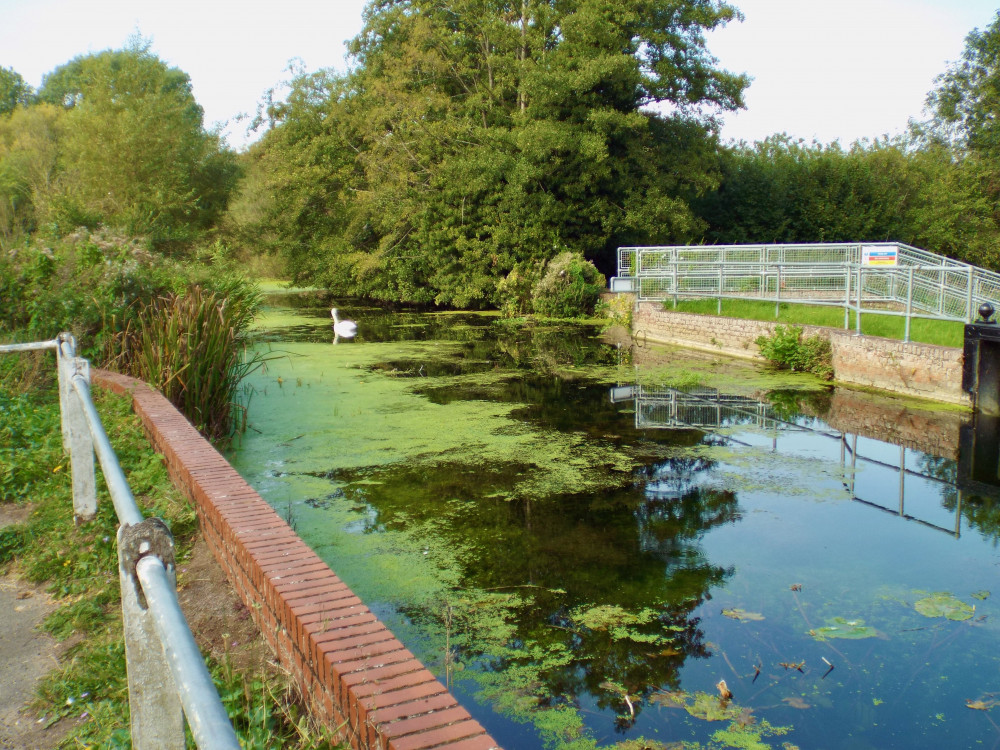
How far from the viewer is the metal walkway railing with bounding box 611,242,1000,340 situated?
34.6 ft

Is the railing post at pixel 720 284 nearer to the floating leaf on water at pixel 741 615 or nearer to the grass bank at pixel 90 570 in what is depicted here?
the grass bank at pixel 90 570

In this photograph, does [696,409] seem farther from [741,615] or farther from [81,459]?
[81,459]

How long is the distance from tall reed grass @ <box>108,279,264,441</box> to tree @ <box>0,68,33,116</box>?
57330mm

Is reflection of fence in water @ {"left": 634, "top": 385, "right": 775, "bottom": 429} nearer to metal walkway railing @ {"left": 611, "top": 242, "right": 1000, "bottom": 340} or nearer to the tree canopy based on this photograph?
metal walkway railing @ {"left": 611, "top": 242, "right": 1000, "bottom": 340}

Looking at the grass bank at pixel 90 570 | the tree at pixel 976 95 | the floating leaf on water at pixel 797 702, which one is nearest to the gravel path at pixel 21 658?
the grass bank at pixel 90 570

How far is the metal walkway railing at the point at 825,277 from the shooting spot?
10.5 metres

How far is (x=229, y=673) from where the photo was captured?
2.87 m

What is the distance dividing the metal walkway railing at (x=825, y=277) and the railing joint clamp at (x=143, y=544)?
1030 centimetres

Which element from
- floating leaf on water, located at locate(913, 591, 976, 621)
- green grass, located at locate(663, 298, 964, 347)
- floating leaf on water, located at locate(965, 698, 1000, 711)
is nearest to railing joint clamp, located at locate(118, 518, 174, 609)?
floating leaf on water, located at locate(965, 698, 1000, 711)

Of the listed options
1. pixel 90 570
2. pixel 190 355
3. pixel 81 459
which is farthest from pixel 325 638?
pixel 190 355

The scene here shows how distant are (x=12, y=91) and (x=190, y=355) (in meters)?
62.0

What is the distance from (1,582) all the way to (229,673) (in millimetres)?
2145

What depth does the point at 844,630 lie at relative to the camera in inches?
163

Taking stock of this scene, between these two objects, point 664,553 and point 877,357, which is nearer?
point 664,553
